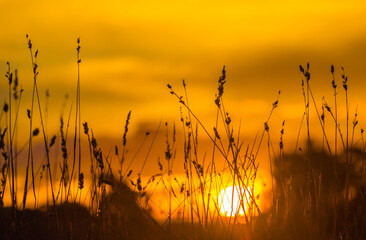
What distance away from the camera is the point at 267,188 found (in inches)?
187

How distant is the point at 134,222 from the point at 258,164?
87cm

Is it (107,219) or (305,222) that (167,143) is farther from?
(305,222)

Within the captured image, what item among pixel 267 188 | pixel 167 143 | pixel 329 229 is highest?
pixel 167 143

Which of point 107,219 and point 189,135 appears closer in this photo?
point 107,219

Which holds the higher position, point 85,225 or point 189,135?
point 189,135

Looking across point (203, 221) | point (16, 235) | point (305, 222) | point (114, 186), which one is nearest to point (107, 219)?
point (114, 186)

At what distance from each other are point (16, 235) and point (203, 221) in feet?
4.09

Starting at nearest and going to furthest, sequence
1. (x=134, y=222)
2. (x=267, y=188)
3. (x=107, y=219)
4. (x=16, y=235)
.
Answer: (x=16, y=235) < (x=107, y=219) < (x=134, y=222) < (x=267, y=188)

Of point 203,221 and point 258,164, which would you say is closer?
point 203,221

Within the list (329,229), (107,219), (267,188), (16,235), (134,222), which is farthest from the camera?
(329,229)

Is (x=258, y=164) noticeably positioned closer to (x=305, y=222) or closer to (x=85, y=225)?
(x=305, y=222)

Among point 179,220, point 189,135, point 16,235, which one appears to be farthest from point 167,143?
point 16,235

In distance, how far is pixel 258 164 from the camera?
428cm

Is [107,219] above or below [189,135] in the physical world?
below
